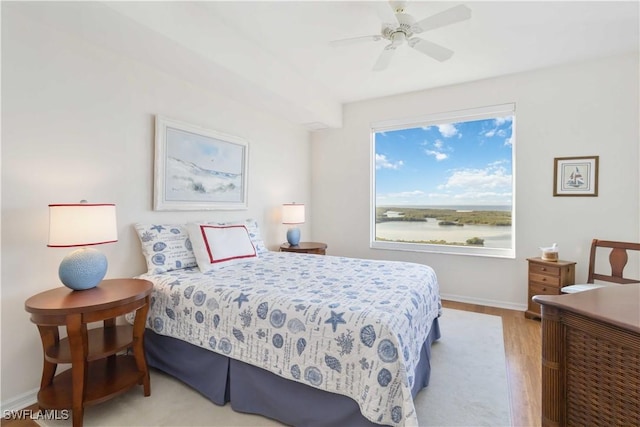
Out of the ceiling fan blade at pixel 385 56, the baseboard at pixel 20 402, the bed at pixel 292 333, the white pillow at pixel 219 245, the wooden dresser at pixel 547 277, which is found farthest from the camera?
the wooden dresser at pixel 547 277

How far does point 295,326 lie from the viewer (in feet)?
5.42

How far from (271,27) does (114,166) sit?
67.7 inches

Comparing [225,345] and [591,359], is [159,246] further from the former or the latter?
[591,359]

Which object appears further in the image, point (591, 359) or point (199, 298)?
point (199, 298)

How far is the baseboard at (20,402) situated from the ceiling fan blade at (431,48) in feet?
11.5

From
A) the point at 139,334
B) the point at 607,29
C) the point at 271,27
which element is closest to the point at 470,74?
the point at 607,29

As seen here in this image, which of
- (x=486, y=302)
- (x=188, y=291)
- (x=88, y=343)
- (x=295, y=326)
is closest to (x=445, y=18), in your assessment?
(x=295, y=326)

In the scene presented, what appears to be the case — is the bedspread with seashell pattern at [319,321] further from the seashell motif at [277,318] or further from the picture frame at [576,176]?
the picture frame at [576,176]

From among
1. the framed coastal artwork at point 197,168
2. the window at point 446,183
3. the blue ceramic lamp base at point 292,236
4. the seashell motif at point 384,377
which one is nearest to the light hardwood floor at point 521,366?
the window at point 446,183

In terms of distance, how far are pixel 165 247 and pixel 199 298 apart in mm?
700

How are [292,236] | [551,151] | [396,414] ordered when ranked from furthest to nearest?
[292,236] → [551,151] → [396,414]

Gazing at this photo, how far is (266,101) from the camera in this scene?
3.48 metres

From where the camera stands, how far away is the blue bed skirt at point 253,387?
1.56m

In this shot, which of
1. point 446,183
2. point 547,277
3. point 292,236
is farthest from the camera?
point 446,183
